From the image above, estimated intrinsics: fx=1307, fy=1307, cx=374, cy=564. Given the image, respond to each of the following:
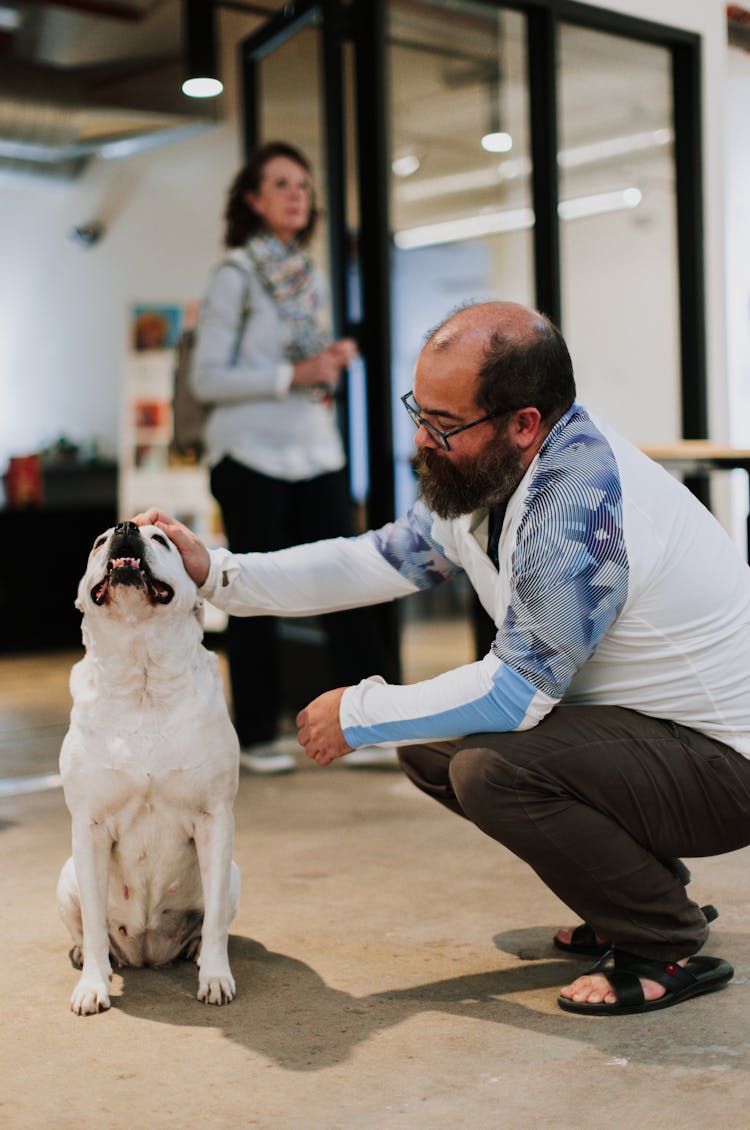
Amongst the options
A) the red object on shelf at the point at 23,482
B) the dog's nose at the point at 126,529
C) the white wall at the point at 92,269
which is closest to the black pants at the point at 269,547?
the dog's nose at the point at 126,529

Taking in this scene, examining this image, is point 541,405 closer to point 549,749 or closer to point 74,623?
point 549,749

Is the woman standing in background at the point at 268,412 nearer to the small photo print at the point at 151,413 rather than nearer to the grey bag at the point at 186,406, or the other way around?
the grey bag at the point at 186,406

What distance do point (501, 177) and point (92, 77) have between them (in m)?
2.09

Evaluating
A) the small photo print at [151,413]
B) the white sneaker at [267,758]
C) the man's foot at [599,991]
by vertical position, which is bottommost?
the man's foot at [599,991]

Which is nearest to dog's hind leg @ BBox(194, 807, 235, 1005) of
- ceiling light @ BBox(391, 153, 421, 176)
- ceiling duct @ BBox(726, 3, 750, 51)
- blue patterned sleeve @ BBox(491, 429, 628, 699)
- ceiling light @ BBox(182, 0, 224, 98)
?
blue patterned sleeve @ BBox(491, 429, 628, 699)

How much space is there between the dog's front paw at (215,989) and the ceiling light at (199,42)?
153 inches

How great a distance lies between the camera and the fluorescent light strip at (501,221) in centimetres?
541

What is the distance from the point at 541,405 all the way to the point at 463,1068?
1067mm

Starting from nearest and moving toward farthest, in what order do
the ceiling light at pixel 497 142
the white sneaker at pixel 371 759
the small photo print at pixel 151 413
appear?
the white sneaker at pixel 371 759
the ceiling light at pixel 497 142
the small photo print at pixel 151 413

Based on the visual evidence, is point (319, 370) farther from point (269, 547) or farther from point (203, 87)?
point (203, 87)

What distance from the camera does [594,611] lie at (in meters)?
2.08

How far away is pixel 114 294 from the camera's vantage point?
32.3 ft

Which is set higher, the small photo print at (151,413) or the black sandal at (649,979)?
the small photo print at (151,413)

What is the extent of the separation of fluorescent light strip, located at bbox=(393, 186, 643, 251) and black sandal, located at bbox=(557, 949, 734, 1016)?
346 cm
